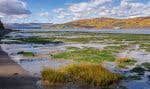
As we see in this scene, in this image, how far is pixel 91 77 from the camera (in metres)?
22.6

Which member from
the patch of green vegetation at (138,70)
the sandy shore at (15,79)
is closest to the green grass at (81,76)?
the sandy shore at (15,79)

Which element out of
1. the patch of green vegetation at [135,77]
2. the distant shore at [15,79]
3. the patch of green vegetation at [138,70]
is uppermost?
the distant shore at [15,79]

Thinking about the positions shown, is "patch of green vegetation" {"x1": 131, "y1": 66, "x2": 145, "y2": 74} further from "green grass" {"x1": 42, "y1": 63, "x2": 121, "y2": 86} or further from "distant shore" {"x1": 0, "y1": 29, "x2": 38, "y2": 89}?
"distant shore" {"x1": 0, "y1": 29, "x2": 38, "y2": 89}

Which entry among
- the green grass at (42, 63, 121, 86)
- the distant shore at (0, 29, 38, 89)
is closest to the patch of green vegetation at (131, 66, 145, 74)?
the green grass at (42, 63, 121, 86)

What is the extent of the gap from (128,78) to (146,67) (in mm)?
7102

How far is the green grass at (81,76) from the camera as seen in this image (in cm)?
2239

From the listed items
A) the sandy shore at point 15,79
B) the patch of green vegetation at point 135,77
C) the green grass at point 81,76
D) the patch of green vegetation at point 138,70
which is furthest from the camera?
the patch of green vegetation at point 138,70

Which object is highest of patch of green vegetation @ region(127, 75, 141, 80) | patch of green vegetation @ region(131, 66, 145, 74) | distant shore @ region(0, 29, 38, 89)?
distant shore @ region(0, 29, 38, 89)

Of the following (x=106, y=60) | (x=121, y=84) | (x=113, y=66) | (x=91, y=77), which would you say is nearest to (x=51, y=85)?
(x=91, y=77)

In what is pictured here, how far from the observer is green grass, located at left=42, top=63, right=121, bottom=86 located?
882 inches

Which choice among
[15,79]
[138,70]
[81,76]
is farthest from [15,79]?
[138,70]

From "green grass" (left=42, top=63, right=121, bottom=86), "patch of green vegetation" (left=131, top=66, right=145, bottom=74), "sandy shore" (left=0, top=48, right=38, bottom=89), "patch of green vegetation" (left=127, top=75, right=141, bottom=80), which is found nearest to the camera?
"sandy shore" (left=0, top=48, right=38, bottom=89)

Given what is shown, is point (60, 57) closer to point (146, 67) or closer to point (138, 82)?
point (146, 67)

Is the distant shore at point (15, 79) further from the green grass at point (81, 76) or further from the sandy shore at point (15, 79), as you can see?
the green grass at point (81, 76)
